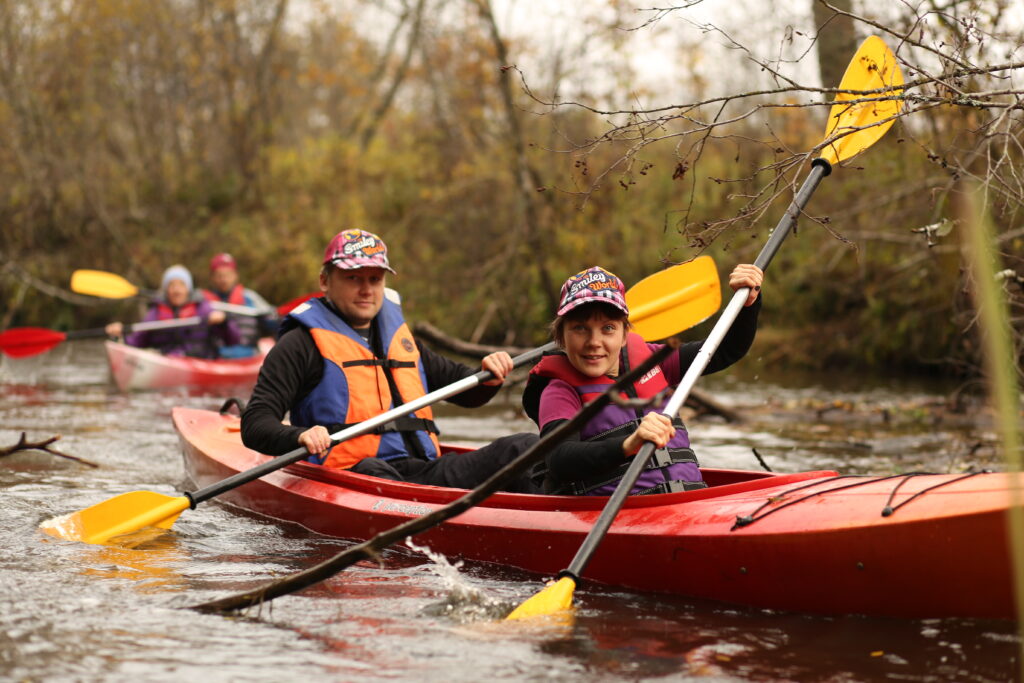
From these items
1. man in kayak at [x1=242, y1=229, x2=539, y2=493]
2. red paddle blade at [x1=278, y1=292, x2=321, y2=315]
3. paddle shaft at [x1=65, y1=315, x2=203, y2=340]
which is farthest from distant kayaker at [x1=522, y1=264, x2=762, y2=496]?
paddle shaft at [x1=65, y1=315, x2=203, y2=340]

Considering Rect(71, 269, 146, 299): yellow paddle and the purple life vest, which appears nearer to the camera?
the purple life vest

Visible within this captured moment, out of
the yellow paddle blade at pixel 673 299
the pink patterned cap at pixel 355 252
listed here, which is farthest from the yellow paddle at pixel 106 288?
the yellow paddle blade at pixel 673 299

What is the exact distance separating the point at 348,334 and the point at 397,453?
20.8 inches

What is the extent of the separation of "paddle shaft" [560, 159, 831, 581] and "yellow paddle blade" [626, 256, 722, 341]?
438 millimetres

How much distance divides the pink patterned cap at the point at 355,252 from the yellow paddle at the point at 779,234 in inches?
54.1

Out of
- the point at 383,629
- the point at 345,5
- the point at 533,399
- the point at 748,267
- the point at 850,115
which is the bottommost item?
the point at 383,629

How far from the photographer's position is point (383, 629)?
3.13 meters

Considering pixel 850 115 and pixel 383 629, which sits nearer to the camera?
pixel 383 629

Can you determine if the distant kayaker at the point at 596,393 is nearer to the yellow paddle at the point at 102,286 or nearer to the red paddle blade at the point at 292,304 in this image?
the red paddle blade at the point at 292,304

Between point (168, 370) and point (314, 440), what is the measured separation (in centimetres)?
596

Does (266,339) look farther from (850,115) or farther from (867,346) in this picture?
(850,115)

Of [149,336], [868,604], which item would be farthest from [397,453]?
[149,336]

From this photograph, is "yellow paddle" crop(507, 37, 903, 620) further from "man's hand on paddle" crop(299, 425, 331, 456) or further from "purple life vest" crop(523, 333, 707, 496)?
"man's hand on paddle" crop(299, 425, 331, 456)

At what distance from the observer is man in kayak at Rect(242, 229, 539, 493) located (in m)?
4.29
